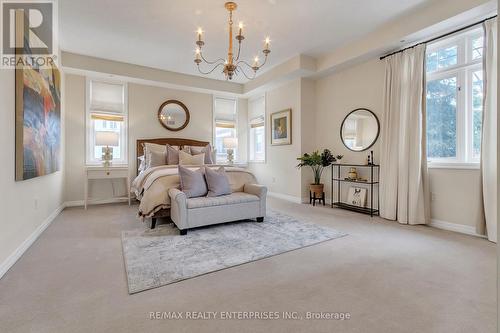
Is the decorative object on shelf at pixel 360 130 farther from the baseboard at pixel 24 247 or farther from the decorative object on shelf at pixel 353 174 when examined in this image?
the baseboard at pixel 24 247

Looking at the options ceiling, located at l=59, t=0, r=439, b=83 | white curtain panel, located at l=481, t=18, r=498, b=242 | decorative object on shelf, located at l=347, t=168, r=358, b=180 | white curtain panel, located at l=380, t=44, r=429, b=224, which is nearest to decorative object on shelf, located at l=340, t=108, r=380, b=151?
white curtain panel, located at l=380, t=44, r=429, b=224

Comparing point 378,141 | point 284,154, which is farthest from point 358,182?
point 284,154

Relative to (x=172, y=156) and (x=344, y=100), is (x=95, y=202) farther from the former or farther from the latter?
(x=344, y=100)

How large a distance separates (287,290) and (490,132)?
9.89 feet

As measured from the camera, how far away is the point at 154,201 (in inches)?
133

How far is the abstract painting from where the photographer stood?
2.39m

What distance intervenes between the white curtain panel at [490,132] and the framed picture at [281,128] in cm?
326

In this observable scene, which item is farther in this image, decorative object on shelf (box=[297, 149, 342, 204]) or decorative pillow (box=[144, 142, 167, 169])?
decorative pillow (box=[144, 142, 167, 169])

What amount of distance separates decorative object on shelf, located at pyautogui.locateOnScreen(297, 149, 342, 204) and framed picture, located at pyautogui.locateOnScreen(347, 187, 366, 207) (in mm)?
543

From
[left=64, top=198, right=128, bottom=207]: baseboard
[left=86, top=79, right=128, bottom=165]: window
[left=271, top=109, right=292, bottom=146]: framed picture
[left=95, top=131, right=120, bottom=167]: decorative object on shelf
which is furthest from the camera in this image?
[left=271, top=109, right=292, bottom=146]: framed picture

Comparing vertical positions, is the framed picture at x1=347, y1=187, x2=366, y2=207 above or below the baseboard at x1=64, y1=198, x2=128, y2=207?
above

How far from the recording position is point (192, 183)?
338 cm

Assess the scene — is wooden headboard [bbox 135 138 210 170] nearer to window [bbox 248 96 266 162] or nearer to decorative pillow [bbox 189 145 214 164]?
decorative pillow [bbox 189 145 214 164]

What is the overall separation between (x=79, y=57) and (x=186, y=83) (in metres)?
2.11
